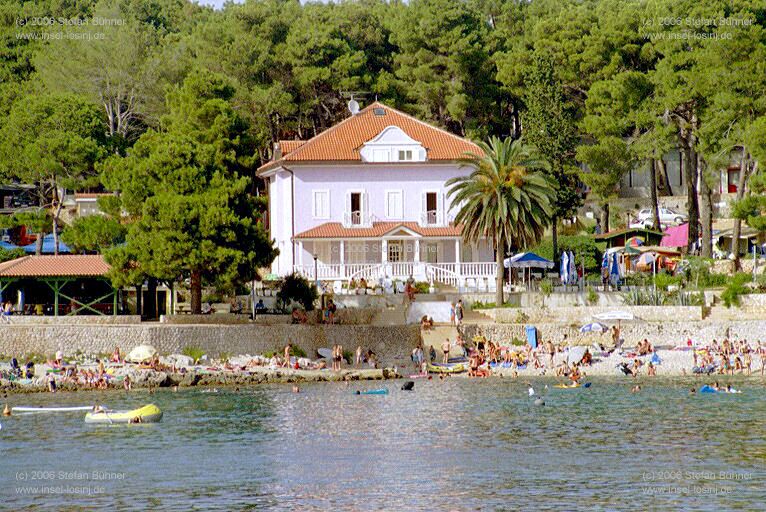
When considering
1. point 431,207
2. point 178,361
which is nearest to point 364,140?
point 431,207

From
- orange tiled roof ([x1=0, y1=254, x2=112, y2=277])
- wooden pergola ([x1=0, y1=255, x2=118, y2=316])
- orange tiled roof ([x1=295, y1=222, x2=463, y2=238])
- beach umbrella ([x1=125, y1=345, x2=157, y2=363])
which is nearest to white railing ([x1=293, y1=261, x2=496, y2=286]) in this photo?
orange tiled roof ([x1=295, y1=222, x2=463, y2=238])

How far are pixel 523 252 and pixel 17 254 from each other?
25.4 metres

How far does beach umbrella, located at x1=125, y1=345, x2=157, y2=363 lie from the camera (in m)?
53.8

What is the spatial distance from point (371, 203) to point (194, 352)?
17402 mm

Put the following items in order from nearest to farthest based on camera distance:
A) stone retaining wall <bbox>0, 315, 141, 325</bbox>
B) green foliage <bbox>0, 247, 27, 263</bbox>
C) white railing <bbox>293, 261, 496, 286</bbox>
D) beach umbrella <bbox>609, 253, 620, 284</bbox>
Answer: stone retaining wall <bbox>0, 315, 141, 325</bbox>, beach umbrella <bbox>609, 253, 620, 284</bbox>, white railing <bbox>293, 261, 496, 286</bbox>, green foliage <bbox>0, 247, 27, 263</bbox>

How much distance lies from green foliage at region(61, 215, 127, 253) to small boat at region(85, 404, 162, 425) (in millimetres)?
16140

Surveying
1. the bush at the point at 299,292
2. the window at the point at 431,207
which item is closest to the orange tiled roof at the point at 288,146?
the window at the point at 431,207

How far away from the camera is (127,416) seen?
150 ft

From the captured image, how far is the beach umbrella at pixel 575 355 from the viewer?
56625 mm

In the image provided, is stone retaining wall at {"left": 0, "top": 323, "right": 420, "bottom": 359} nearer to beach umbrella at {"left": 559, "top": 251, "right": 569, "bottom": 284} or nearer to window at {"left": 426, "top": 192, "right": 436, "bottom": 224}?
beach umbrella at {"left": 559, "top": 251, "right": 569, "bottom": 284}

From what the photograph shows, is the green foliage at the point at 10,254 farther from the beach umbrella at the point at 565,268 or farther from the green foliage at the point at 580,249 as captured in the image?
the beach umbrella at the point at 565,268

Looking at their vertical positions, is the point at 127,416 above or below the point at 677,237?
below

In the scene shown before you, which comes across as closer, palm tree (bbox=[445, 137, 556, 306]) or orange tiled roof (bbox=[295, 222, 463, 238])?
palm tree (bbox=[445, 137, 556, 306])

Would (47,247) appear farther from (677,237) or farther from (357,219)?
(677,237)
